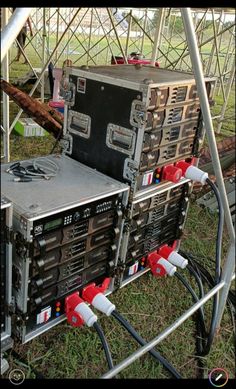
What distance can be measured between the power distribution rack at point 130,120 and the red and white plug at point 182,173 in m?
0.01

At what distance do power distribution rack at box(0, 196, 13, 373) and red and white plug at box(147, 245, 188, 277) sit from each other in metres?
1.16

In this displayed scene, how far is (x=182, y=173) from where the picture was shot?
8.25ft

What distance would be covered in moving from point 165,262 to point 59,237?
1049 millimetres

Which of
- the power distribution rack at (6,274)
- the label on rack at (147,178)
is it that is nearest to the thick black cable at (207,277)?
the label on rack at (147,178)

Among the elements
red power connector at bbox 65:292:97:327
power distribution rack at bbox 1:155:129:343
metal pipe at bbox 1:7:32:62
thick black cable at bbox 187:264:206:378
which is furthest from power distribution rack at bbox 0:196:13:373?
thick black cable at bbox 187:264:206:378

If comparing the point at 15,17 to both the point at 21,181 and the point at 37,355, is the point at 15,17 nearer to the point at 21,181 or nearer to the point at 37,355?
the point at 21,181

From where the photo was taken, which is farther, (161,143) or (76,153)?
(76,153)

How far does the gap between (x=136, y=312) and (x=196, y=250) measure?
981 millimetres

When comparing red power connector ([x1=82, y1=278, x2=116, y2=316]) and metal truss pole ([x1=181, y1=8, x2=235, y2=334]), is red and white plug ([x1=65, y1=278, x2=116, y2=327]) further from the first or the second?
metal truss pole ([x1=181, y1=8, x2=235, y2=334])

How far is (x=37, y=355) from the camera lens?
208 cm

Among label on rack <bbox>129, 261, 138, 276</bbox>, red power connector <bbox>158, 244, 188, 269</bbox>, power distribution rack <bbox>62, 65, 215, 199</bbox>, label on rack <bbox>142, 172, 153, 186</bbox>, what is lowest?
label on rack <bbox>129, 261, 138, 276</bbox>

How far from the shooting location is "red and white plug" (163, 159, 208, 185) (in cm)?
240

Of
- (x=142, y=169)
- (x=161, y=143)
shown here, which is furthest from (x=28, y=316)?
(x=161, y=143)
